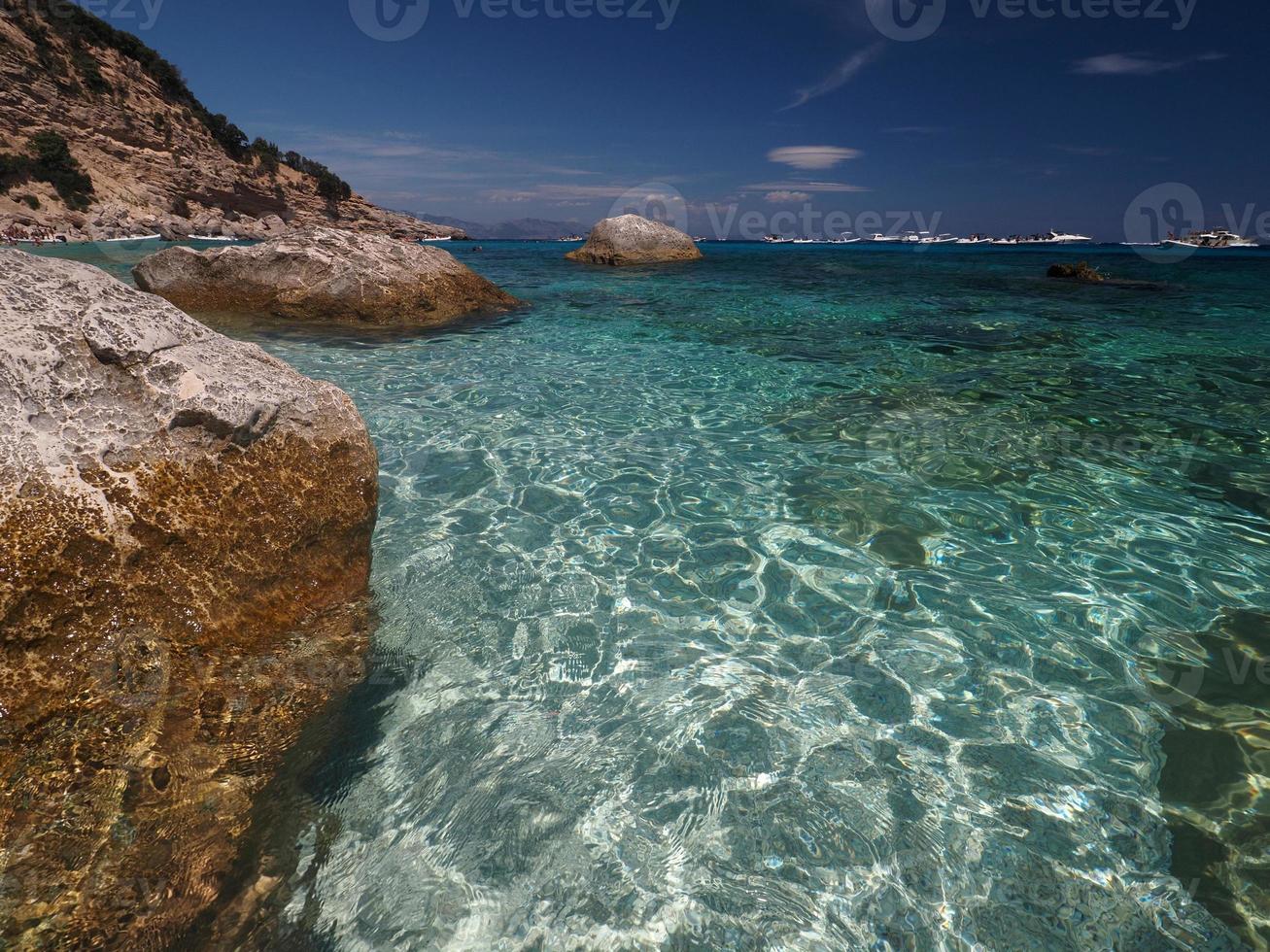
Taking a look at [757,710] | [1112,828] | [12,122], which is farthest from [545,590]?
[12,122]

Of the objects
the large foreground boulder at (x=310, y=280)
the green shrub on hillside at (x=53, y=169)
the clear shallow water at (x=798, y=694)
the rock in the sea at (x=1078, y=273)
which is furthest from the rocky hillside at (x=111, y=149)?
the rock in the sea at (x=1078, y=273)

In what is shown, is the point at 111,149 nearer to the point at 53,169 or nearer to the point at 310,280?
the point at 53,169

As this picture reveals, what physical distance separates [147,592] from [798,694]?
2972 millimetres

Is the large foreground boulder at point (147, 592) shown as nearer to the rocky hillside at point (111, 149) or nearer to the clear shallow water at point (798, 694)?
the clear shallow water at point (798, 694)

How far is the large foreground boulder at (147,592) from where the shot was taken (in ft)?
6.29

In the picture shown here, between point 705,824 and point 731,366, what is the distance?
8.11 m

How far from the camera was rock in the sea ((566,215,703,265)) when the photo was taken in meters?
30.1

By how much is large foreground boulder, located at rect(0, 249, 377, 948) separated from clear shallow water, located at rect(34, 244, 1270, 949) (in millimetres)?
306

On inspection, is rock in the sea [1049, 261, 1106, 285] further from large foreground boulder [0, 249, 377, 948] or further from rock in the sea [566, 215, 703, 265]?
large foreground boulder [0, 249, 377, 948]

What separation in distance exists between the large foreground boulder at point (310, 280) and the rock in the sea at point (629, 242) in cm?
1857

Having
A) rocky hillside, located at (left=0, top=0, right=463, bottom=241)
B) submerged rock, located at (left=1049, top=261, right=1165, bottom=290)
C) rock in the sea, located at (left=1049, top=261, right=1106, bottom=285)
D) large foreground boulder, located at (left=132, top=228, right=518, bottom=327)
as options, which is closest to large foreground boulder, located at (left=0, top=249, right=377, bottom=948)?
large foreground boulder, located at (left=132, top=228, right=518, bottom=327)

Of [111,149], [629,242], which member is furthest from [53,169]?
[629,242]

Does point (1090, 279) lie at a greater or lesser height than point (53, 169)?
lesser

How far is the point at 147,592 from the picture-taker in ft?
8.16
